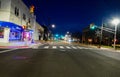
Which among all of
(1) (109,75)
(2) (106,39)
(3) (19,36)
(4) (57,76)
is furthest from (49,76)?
(2) (106,39)

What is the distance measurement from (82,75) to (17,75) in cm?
317

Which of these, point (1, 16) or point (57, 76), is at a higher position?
point (1, 16)

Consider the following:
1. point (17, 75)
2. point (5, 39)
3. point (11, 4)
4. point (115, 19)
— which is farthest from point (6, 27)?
point (17, 75)

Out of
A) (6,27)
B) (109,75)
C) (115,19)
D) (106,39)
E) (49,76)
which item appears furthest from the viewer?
(106,39)

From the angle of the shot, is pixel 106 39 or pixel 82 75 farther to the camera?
pixel 106 39

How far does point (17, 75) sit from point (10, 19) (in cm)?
3464

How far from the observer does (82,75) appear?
991 centimetres

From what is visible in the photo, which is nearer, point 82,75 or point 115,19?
point 82,75

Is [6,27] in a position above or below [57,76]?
above

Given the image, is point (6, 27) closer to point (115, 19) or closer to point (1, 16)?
point (1, 16)

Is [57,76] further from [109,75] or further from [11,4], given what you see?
[11,4]

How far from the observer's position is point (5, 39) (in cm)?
4094

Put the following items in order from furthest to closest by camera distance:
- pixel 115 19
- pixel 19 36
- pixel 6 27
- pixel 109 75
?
pixel 19 36 → pixel 115 19 → pixel 6 27 → pixel 109 75

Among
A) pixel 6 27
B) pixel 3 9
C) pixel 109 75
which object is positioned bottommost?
pixel 109 75
